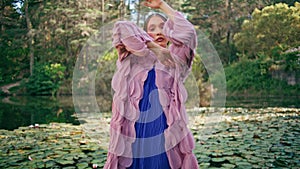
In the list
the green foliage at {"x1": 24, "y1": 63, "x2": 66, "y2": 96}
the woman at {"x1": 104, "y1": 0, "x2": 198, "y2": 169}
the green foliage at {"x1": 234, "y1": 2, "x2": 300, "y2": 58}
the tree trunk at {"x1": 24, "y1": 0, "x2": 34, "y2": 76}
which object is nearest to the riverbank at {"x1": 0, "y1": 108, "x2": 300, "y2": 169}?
the woman at {"x1": 104, "y1": 0, "x2": 198, "y2": 169}

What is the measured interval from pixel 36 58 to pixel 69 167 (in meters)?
9.52

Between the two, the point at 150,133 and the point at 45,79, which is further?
the point at 45,79

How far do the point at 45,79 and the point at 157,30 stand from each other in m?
9.79

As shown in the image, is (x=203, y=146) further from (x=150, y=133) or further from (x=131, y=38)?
(x=131, y=38)

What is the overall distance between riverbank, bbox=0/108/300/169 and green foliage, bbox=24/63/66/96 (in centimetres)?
667

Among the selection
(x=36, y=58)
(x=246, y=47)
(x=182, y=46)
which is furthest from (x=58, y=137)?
(x=36, y=58)

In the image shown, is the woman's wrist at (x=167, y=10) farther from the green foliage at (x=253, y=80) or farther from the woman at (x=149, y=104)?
the green foliage at (x=253, y=80)

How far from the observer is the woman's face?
99 centimetres

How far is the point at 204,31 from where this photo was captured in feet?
26.8

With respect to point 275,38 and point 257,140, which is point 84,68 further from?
point 275,38

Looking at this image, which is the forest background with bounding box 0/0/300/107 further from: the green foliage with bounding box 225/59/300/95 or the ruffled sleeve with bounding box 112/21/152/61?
the ruffled sleeve with bounding box 112/21/152/61

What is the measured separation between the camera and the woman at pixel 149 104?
93 cm

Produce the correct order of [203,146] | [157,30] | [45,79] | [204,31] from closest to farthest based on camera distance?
[157,30] < [203,146] < [204,31] < [45,79]

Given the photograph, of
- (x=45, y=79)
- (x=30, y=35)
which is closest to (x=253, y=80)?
(x=45, y=79)
